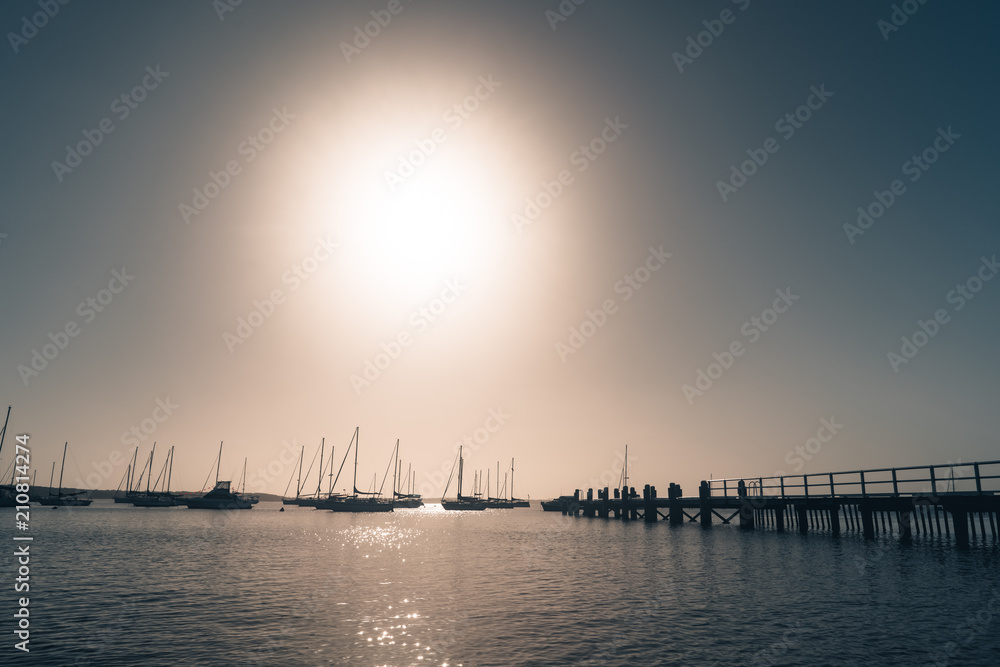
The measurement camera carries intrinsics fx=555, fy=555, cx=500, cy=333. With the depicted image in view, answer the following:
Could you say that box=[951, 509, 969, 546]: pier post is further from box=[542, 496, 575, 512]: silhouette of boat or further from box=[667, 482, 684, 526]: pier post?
box=[542, 496, 575, 512]: silhouette of boat

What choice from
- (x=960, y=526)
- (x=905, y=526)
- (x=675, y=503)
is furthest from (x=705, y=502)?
(x=960, y=526)

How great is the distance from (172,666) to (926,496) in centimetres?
3761

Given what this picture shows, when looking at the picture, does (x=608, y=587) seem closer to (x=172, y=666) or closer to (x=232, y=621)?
(x=232, y=621)

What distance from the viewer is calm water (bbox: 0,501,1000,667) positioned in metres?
13.9

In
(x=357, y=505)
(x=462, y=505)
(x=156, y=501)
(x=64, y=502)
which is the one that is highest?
(x=357, y=505)

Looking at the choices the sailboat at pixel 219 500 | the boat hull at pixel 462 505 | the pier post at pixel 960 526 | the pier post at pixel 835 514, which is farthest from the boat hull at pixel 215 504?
the pier post at pixel 960 526

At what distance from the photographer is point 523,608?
1945 centimetres

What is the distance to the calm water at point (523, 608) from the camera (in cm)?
1388

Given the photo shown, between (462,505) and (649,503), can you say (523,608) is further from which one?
(462,505)

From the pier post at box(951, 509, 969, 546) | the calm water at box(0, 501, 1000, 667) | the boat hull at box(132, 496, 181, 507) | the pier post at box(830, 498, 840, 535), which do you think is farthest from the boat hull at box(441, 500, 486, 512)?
the pier post at box(951, 509, 969, 546)

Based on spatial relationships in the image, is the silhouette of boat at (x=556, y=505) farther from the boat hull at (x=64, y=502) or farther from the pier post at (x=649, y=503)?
the boat hull at (x=64, y=502)

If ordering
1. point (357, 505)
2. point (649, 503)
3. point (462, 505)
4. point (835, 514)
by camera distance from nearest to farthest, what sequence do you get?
point (835, 514), point (649, 503), point (357, 505), point (462, 505)

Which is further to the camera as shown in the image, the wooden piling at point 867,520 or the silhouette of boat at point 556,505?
the silhouette of boat at point 556,505

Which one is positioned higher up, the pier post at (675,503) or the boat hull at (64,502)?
the pier post at (675,503)
